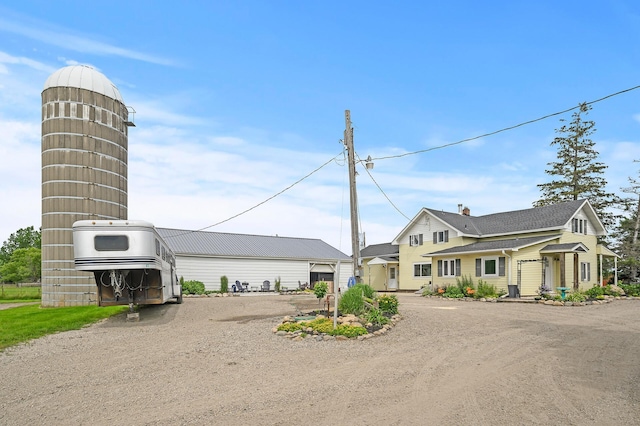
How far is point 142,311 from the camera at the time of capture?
1844 centimetres

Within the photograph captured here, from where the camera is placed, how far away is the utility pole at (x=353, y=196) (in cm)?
1590

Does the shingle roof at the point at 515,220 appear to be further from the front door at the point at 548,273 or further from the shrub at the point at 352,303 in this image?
the shrub at the point at 352,303

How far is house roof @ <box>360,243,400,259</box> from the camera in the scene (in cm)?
4095

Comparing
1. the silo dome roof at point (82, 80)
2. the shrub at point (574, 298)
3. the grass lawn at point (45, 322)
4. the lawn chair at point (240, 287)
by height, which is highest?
the silo dome roof at point (82, 80)

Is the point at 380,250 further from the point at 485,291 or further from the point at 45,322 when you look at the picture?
the point at 45,322

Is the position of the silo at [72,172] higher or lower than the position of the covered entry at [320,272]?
higher

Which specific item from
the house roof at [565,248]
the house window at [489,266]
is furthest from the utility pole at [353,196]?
the house roof at [565,248]

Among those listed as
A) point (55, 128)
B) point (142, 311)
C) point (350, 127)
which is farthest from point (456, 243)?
point (55, 128)

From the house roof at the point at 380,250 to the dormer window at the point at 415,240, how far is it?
3361 mm

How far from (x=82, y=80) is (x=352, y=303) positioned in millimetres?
17359

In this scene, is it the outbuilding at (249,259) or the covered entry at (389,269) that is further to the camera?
the covered entry at (389,269)

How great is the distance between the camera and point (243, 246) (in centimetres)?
3641

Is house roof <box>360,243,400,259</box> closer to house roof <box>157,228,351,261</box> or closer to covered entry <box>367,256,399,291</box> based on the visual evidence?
covered entry <box>367,256,399,291</box>

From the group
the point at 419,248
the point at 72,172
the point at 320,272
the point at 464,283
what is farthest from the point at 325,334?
the point at 320,272
